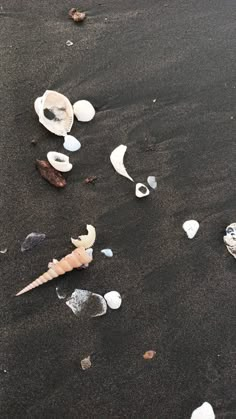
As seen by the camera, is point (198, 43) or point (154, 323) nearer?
point (154, 323)

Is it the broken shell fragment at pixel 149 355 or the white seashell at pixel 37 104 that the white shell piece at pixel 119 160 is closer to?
the white seashell at pixel 37 104

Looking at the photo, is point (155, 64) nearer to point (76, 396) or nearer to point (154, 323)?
point (154, 323)

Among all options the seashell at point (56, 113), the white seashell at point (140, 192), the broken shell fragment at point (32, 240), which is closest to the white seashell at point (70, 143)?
the seashell at point (56, 113)

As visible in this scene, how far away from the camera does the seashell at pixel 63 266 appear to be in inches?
118

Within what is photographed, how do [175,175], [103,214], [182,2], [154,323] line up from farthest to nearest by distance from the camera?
[182,2] < [175,175] < [103,214] < [154,323]

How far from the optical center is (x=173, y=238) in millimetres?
3316

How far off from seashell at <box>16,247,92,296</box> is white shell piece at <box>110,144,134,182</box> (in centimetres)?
59

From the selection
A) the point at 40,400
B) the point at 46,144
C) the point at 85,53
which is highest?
the point at 85,53

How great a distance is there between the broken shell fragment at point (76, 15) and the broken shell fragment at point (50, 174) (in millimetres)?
1166

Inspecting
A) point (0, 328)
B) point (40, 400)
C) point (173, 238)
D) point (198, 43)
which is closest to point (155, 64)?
point (198, 43)

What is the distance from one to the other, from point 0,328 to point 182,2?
8.83 ft

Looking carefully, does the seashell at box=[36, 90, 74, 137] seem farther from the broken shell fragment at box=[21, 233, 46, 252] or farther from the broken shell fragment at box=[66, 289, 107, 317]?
the broken shell fragment at box=[66, 289, 107, 317]

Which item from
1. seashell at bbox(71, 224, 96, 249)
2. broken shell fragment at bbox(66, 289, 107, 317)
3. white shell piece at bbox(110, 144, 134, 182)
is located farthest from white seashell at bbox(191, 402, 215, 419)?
white shell piece at bbox(110, 144, 134, 182)

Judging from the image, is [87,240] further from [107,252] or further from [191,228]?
[191,228]
